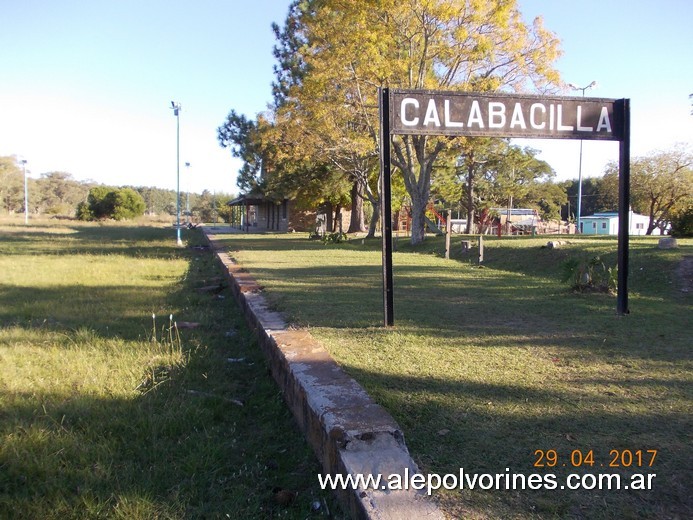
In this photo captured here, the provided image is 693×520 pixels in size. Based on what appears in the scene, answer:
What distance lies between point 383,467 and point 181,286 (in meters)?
9.26

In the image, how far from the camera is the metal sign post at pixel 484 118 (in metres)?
5.29

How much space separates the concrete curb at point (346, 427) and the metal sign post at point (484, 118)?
5.06 feet

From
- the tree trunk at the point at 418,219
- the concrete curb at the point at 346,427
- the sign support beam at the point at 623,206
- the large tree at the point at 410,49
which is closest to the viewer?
the concrete curb at the point at 346,427

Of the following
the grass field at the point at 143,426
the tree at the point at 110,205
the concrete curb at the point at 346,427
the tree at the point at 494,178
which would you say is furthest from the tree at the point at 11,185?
the concrete curb at the point at 346,427

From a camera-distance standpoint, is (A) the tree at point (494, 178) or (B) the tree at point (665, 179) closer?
(A) the tree at point (494, 178)

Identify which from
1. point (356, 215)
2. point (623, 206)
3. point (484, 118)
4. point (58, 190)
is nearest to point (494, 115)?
A: point (484, 118)

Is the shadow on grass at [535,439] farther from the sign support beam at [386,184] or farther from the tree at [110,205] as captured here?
the tree at [110,205]

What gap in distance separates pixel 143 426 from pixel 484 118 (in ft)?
13.4

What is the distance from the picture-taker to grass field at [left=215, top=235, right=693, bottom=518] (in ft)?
8.38

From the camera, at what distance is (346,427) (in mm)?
2871

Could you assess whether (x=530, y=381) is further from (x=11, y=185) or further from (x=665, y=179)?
(x=11, y=185)

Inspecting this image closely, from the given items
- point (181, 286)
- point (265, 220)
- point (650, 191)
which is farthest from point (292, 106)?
point (265, 220)

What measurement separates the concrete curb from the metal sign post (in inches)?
60.7

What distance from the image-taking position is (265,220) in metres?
51.9
